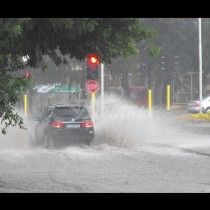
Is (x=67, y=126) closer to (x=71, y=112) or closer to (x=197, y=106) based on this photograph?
(x=71, y=112)

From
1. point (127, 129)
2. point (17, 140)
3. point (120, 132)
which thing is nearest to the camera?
point (120, 132)

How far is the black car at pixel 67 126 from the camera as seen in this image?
27.0 m

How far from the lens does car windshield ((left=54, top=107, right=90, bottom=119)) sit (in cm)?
2750

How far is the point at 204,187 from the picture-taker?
609 inches

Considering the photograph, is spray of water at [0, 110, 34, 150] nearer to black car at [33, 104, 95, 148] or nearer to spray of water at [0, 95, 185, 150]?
spray of water at [0, 95, 185, 150]

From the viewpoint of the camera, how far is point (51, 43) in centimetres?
1324

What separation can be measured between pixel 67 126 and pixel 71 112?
75 cm

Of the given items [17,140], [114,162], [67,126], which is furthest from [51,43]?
[17,140]

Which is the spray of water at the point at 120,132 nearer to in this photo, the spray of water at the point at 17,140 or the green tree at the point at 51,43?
the spray of water at the point at 17,140

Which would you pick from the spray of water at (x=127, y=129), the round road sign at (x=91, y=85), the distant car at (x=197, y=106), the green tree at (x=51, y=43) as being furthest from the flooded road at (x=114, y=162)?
the distant car at (x=197, y=106)

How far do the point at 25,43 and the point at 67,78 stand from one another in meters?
56.0

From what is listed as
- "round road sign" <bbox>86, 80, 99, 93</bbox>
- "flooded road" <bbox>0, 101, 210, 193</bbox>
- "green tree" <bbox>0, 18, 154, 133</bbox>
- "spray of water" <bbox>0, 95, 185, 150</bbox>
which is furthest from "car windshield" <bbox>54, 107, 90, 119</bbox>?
"green tree" <bbox>0, 18, 154, 133</bbox>

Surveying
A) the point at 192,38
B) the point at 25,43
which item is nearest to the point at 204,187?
the point at 25,43

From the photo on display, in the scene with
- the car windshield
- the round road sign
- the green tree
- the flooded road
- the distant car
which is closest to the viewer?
the green tree
